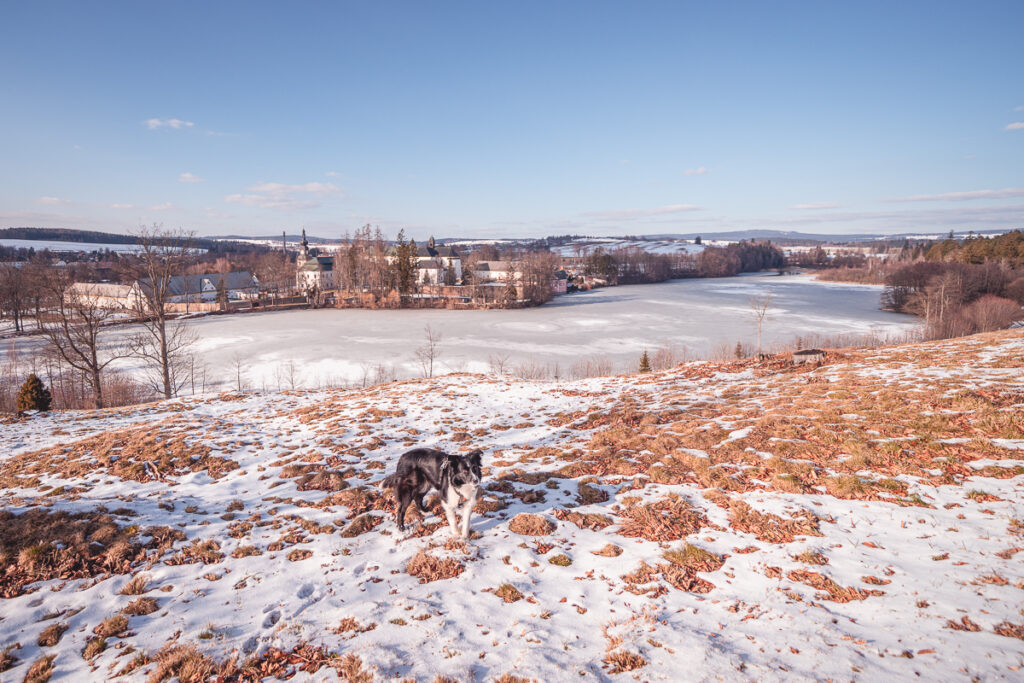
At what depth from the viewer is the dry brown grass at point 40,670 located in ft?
10.3

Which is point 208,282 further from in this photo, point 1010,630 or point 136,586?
point 1010,630

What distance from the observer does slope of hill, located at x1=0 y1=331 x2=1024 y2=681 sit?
11.2 ft

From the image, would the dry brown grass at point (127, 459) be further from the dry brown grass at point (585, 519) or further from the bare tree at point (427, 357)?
the bare tree at point (427, 357)

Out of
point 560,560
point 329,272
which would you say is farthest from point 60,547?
point 329,272

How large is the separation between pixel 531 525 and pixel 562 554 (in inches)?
27.0

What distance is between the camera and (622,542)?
5102mm

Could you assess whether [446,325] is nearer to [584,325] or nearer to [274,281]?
[584,325]

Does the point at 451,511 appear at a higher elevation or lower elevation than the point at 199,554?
higher

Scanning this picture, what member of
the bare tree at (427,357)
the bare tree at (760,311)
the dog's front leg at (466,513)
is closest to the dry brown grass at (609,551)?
the dog's front leg at (466,513)

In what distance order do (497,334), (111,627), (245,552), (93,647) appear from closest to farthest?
(93,647)
(111,627)
(245,552)
(497,334)

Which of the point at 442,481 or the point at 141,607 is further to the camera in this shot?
the point at 442,481

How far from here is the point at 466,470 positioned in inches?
197

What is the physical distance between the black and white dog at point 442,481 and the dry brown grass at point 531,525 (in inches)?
26.3

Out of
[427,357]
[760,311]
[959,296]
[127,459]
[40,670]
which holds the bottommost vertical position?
[427,357]
